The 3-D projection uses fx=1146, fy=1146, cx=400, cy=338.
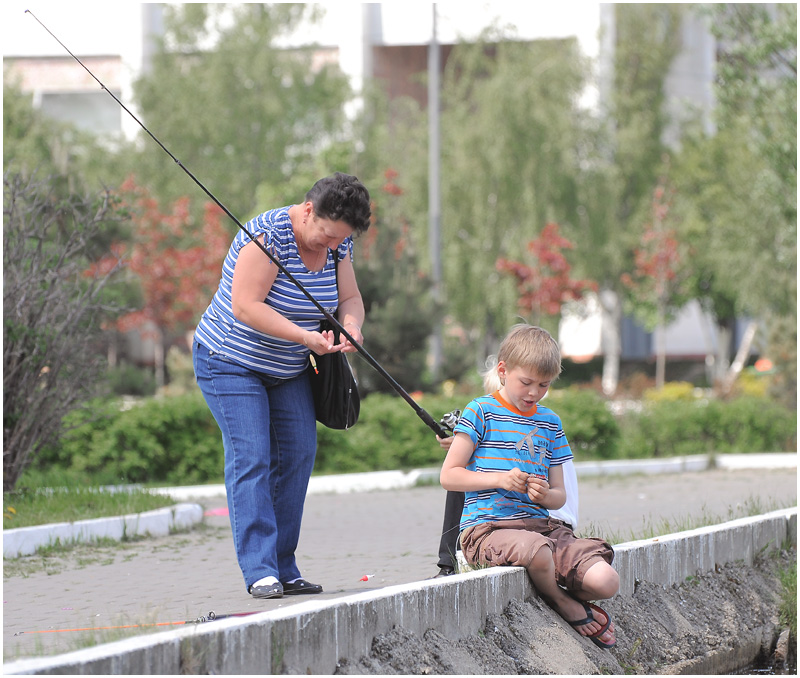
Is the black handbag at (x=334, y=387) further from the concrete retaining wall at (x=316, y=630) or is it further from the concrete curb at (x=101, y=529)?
the concrete curb at (x=101, y=529)

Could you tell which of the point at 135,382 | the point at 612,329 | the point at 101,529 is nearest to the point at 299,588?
the point at 101,529

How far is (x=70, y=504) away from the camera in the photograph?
26.4 feet

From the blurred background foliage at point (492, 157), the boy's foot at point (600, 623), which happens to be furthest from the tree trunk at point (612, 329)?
the boy's foot at point (600, 623)

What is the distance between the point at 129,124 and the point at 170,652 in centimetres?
3741

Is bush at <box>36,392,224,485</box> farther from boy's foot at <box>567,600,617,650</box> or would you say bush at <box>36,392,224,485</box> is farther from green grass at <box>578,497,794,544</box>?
boy's foot at <box>567,600,617,650</box>

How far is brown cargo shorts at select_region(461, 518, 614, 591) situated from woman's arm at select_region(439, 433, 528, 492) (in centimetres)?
20

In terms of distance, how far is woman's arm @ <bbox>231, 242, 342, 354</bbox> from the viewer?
4.53m

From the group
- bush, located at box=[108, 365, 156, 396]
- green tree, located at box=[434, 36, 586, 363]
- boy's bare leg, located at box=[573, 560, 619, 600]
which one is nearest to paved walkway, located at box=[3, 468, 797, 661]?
boy's bare leg, located at box=[573, 560, 619, 600]

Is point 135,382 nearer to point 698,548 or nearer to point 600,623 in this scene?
point 698,548

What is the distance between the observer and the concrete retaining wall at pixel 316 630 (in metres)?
2.89

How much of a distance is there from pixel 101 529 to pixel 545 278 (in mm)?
18883

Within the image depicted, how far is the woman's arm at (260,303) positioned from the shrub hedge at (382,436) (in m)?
4.50

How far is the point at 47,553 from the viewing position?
Answer: 6934mm

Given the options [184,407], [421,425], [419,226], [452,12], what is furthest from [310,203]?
[452,12]
